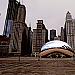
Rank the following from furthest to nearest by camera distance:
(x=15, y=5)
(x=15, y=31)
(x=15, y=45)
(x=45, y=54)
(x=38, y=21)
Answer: (x=15, y=5) < (x=38, y=21) < (x=15, y=31) < (x=15, y=45) < (x=45, y=54)

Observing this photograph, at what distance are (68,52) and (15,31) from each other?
82783 millimetres

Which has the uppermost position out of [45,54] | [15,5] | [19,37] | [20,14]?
[15,5]

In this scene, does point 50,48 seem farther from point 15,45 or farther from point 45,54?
point 15,45

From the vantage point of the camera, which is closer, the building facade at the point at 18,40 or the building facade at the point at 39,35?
the building facade at the point at 18,40

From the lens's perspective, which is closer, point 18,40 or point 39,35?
point 18,40

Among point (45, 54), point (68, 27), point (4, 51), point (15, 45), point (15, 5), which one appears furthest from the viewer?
point (15, 5)

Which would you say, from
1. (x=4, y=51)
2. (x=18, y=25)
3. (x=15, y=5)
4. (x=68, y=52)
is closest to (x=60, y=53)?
(x=68, y=52)

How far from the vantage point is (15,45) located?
144250mm

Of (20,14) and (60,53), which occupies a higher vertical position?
(20,14)

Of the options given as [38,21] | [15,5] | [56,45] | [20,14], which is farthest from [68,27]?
[56,45]

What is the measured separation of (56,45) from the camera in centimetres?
8550

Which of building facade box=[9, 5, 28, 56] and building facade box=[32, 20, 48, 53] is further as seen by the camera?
building facade box=[32, 20, 48, 53]

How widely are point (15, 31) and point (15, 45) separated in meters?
16.7

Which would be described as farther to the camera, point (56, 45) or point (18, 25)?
point (18, 25)
